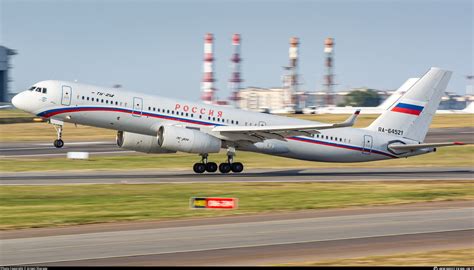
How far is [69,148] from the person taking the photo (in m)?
75.6

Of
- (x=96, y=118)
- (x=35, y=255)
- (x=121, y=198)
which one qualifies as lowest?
(x=35, y=255)

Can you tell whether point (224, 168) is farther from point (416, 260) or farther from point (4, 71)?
point (4, 71)

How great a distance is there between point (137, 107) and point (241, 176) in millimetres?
8006

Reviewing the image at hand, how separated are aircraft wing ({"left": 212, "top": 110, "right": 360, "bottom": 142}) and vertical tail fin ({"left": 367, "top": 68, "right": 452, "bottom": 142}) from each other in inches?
266

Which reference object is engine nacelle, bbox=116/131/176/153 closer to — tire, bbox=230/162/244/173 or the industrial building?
tire, bbox=230/162/244/173

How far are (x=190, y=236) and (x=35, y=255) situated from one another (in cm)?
541

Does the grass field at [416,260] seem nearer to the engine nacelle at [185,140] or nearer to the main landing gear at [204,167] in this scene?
the engine nacelle at [185,140]

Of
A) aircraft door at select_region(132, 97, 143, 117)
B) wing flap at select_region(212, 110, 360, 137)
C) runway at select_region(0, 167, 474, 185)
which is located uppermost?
aircraft door at select_region(132, 97, 143, 117)

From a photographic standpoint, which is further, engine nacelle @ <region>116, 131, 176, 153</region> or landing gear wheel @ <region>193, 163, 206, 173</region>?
landing gear wheel @ <region>193, 163, 206, 173</region>

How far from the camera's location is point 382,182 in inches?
1743

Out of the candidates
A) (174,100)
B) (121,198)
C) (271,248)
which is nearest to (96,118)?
(174,100)

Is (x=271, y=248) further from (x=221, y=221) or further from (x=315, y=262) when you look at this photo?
(x=221, y=221)

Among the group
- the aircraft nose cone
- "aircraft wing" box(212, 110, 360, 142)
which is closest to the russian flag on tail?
"aircraft wing" box(212, 110, 360, 142)

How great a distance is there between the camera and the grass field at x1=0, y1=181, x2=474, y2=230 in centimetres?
2967
